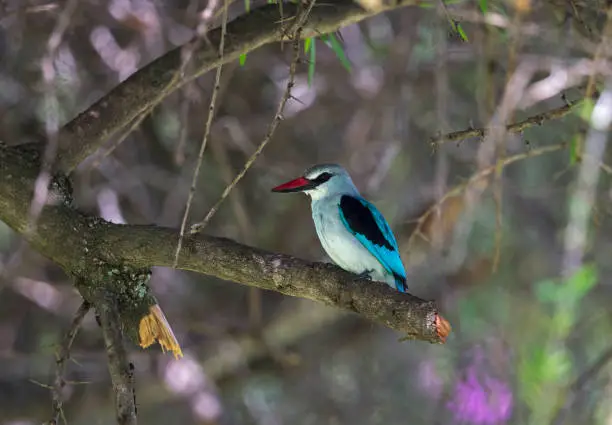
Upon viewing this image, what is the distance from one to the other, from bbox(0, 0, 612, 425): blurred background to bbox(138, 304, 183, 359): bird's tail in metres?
1.82

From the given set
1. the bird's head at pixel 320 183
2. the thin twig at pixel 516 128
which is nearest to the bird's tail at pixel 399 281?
the bird's head at pixel 320 183

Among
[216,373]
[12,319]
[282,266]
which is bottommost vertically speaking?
[282,266]

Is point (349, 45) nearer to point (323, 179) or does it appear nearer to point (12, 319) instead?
point (323, 179)

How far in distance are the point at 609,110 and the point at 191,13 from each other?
1.83 metres

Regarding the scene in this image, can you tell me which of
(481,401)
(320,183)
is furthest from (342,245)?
(481,401)

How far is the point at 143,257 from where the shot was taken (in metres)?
2.45

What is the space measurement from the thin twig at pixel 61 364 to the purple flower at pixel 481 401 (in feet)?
7.95

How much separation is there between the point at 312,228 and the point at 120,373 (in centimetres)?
346

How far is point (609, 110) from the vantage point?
133 inches

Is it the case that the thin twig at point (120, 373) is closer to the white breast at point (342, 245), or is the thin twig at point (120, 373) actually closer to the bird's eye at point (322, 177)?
the white breast at point (342, 245)

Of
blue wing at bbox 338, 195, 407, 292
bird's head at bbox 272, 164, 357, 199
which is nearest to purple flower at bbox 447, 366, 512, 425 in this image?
blue wing at bbox 338, 195, 407, 292

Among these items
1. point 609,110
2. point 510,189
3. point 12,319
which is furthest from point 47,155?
point 510,189

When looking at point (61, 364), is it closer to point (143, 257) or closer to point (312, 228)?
point (143, 257)

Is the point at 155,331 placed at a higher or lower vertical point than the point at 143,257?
lower
